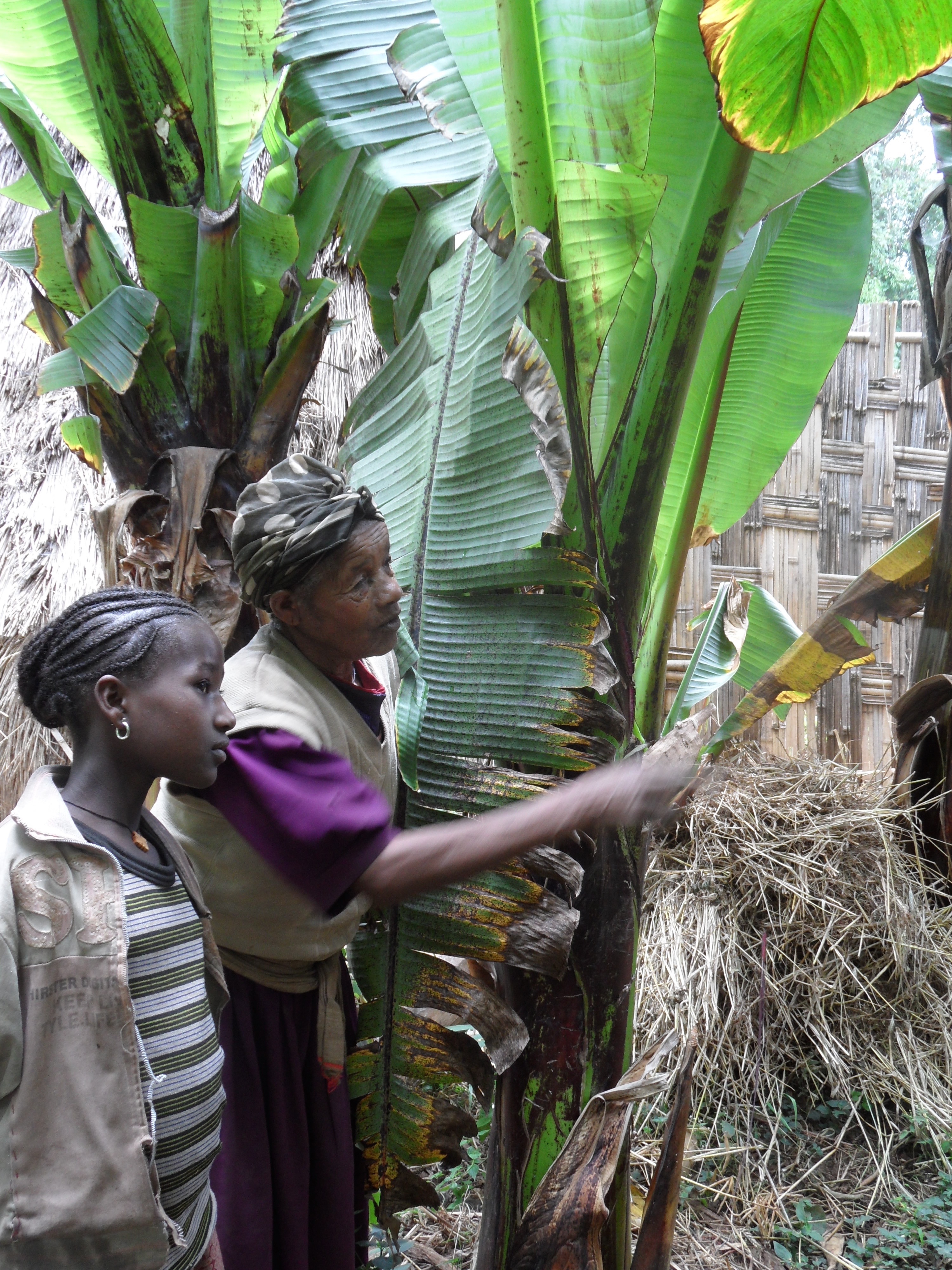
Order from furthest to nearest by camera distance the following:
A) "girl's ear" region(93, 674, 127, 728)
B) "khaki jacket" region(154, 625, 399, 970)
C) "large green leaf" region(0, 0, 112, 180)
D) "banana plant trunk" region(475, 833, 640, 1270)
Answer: "large green leaf" region(0, 0, 112, 180) < "banana plant trunk" region(475, 833, 640, 1270) < "khaki jacket" region(154, 625, 399, 970) < "girl's ear" region(93, 674, 127, 728)

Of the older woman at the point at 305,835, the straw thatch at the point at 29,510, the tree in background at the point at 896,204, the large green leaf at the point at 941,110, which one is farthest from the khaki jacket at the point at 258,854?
the tree in background at the point at 896,204

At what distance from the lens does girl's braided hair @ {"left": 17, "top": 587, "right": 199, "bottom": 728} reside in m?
1.08

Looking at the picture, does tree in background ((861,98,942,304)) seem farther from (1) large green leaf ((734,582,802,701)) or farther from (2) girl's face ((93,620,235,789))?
(2) girl's face ((93,620,235,789))

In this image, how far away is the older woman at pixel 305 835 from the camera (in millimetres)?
1150

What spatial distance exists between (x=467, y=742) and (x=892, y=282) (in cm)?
930

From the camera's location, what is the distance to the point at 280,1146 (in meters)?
1.43

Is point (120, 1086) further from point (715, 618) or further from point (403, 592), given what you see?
point (715, 618)

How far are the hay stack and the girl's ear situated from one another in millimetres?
2088

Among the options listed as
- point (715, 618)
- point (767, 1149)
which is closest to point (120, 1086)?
point (715, 618)

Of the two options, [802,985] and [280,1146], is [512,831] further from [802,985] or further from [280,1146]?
[802,985]

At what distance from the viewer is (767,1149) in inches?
103

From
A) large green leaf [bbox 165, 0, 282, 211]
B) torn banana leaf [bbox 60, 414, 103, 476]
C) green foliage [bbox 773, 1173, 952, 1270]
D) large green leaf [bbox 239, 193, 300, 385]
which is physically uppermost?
large green leaf [bbox 165, 0, 282, 211]

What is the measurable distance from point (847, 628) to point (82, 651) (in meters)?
2.20

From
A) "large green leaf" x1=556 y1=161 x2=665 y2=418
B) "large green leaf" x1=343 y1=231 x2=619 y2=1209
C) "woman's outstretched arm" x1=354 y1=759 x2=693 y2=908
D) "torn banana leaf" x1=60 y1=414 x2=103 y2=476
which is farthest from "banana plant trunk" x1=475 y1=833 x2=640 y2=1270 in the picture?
"torn banana leaf" x1=60 y1=414 x2=103 y2=476
